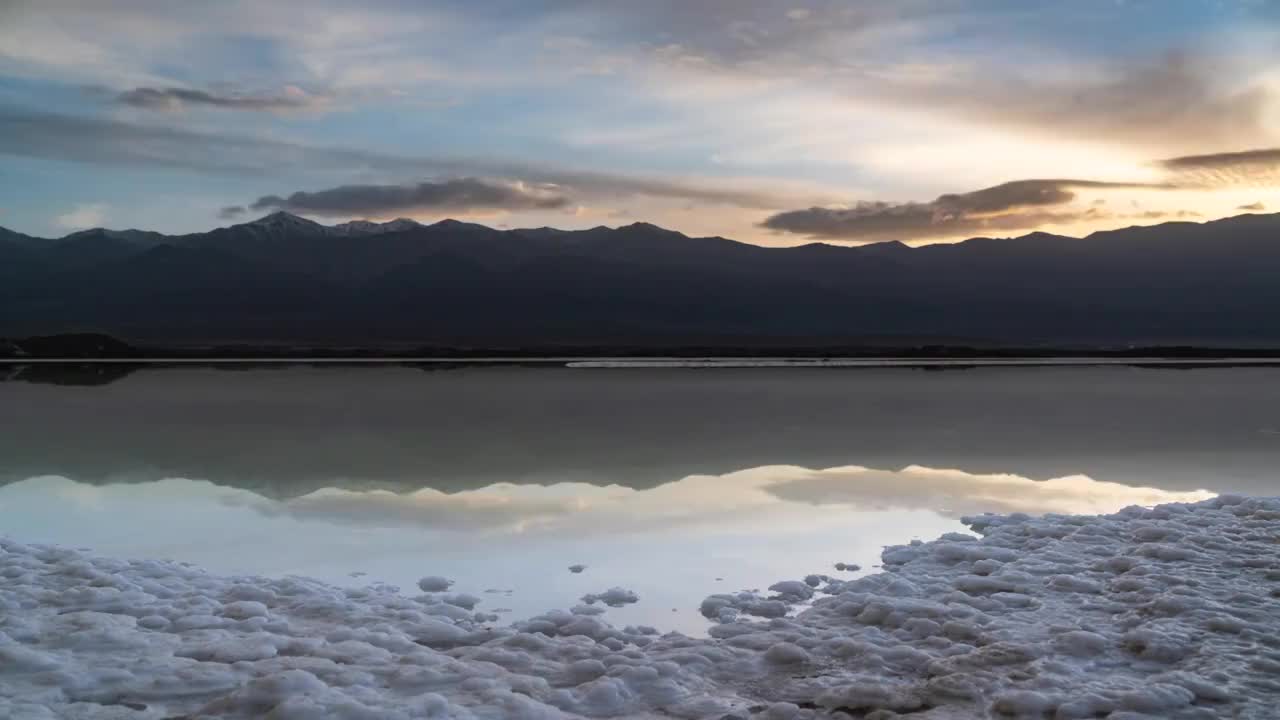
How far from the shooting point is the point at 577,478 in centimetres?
931

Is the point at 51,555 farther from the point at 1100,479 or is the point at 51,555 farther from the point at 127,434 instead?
the point at 1100,479

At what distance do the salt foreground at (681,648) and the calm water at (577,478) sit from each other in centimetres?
48

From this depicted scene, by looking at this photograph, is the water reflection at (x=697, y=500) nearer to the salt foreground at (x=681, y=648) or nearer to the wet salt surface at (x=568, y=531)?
the wet salt surface at (x=568, y=531)

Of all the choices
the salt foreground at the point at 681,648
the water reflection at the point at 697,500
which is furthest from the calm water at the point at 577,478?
the salt foreground at the point at 681,648

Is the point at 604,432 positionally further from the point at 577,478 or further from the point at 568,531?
the point at 568,531

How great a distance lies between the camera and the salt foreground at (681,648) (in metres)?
3.80

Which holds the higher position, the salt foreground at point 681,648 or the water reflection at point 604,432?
the water reflection at point 604,432

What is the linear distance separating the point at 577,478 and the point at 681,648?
16.1 feet

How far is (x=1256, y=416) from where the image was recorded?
16.1m

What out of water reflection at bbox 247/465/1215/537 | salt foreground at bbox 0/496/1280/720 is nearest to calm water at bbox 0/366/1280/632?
water reflection at bbox 247/465/1215/537

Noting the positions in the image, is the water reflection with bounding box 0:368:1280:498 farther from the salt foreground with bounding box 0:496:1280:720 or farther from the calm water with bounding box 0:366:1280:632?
the salt foreground with bounding box 0:496:1280:720

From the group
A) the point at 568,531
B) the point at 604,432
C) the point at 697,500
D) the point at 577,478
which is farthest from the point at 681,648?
the point at 604,432

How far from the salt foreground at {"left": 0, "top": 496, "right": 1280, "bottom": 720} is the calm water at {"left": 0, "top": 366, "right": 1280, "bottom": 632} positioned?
48 centimetres

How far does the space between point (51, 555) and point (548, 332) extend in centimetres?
11029
